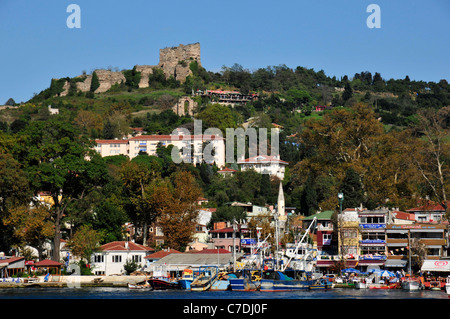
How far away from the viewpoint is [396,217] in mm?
60219

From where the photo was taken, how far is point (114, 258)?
5659 centimetres

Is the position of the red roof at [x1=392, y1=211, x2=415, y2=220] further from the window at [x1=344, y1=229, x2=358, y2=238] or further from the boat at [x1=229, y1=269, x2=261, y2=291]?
the boat at [x1=229, y1=269, x2=261, y2=291]

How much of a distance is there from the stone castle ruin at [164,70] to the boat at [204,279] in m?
113

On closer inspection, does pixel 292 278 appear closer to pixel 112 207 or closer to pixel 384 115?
pixel 112 207

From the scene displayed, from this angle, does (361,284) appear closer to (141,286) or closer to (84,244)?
(141,286)

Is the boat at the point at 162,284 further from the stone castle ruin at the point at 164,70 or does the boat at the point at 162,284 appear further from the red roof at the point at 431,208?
the stone castle ruin at the point at 164,70

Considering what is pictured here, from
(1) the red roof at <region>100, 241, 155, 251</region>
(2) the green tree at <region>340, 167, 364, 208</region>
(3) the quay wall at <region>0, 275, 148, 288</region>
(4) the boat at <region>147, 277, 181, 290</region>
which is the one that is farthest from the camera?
(2) the green tree at <region>340, 167, 364, 208</region>

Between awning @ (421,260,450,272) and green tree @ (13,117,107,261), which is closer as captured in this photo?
awning @ (421,260,450,272)

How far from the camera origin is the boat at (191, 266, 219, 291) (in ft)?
147

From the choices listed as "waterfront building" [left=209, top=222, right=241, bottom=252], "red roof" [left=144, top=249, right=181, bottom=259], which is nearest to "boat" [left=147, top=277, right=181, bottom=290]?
"red roof" [left=144, top=249, right=181, bottom=259]

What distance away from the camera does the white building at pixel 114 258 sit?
56469mm

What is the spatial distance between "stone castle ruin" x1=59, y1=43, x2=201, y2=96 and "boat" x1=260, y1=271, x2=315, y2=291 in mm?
117245

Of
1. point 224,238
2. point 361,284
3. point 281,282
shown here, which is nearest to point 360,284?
point 361,284
